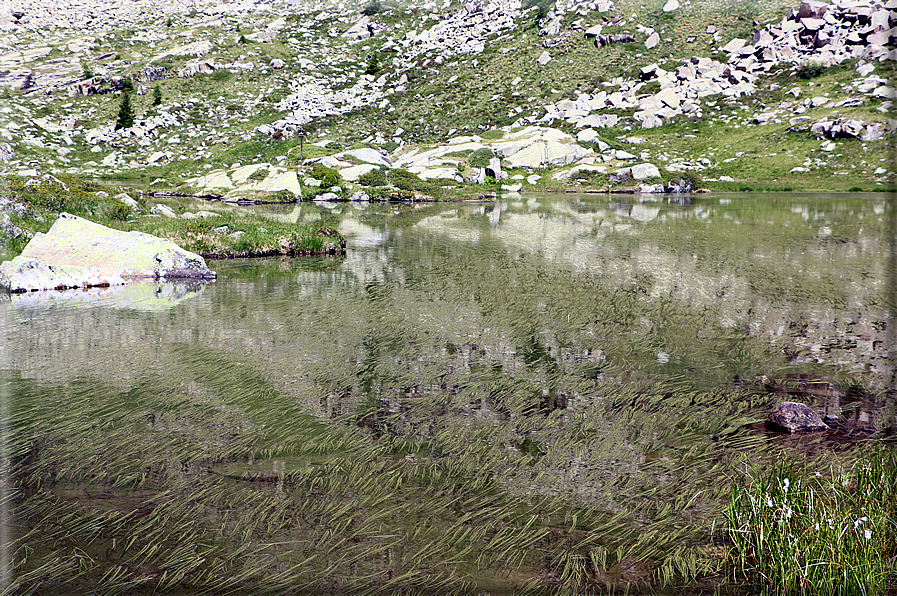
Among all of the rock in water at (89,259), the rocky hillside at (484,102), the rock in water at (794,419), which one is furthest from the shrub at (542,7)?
the rock in water at (794,419)

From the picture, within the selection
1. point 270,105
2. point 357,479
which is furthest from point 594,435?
point 270,105

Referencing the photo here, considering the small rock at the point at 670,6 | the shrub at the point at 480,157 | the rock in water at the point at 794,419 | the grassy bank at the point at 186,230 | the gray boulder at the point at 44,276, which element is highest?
the small rock at the point at 670,6

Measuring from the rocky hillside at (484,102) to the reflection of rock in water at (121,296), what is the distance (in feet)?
173

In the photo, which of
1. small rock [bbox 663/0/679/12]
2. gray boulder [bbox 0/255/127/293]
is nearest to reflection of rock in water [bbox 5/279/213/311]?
gray boulder [bbox 0/255/127/293]

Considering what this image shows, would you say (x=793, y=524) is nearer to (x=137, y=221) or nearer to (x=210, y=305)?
(x=210, y=305)

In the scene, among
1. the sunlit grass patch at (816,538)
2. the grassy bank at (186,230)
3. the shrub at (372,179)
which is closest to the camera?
the sunlit grass patch at (816,538)

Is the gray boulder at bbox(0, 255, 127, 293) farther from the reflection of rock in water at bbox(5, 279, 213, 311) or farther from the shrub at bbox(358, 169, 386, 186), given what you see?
the shrub at bbox(358, 169, 386, 186)

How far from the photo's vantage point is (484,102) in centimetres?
13938

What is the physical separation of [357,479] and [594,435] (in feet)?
13.3

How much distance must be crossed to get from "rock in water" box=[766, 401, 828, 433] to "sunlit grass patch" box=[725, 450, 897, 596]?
2596 millimetres

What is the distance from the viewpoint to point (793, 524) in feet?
18.6

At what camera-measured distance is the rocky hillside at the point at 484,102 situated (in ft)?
309

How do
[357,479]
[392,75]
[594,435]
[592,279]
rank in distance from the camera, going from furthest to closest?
[392,75], [592,279], [594,435], [357,479]

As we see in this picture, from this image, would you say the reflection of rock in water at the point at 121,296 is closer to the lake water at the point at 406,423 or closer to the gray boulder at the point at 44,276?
the lake water at the point at 406,423
